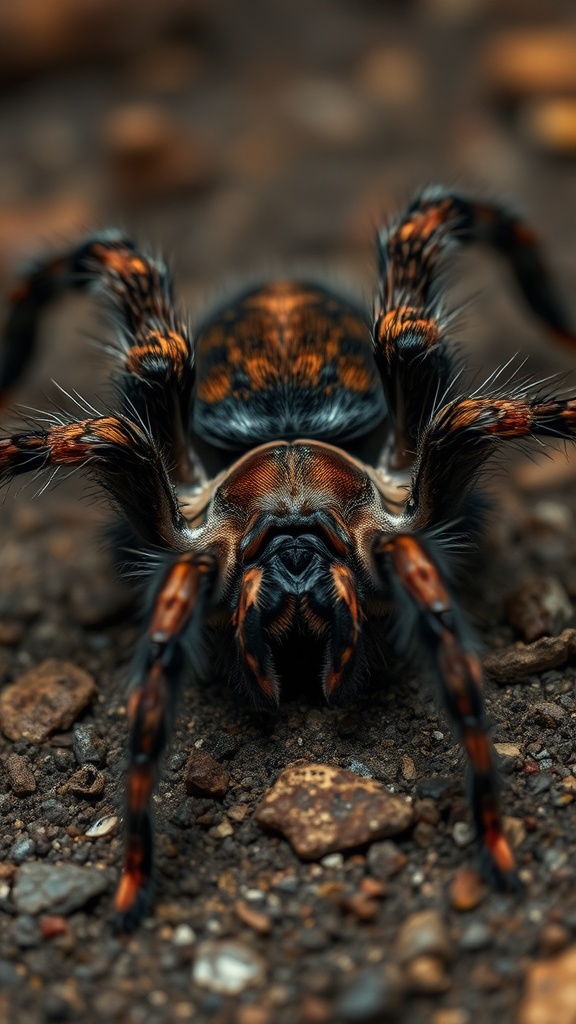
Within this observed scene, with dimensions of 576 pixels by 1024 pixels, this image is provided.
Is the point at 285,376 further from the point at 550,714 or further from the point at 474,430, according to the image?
the point at 550,714

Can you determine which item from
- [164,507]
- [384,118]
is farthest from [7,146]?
[164,507]

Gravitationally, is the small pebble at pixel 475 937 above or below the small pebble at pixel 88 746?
below

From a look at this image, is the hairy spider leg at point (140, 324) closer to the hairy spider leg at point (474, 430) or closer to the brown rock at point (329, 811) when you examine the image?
the hairy spider leg at point (474, 430)

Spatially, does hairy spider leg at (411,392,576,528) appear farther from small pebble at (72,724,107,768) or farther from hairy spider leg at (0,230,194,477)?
small pebble at (72,724,107,768)

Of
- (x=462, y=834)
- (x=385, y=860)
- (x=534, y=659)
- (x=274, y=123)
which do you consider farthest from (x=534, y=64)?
(x=385, y=860)

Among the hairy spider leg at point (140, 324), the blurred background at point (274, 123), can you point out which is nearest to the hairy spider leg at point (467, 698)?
the hairy spider leg at point (140, 324)
